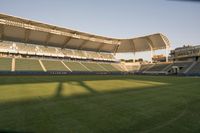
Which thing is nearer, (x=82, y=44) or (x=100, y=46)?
(x=82, y=44)

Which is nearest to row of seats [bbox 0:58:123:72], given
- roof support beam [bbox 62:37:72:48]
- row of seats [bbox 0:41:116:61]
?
row of seats [bbox 0:41:116:61]

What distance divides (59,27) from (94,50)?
21.6 meters

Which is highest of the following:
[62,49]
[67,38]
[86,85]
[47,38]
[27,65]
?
[67,38]

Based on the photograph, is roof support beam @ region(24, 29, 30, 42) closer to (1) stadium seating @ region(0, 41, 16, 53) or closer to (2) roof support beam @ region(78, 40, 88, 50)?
(1) stadium seating @ region(0, 41, 16, 53)

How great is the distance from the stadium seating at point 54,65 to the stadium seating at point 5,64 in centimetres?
840

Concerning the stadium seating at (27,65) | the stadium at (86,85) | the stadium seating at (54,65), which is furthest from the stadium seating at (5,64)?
the stadium seating at (54,65)

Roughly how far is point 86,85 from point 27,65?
1044 inches

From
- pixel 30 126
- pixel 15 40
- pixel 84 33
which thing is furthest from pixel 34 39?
pixel 30 126

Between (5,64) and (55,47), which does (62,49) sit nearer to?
(55,47)

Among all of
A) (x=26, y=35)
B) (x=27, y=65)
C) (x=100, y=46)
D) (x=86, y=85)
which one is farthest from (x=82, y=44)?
(x=86, y=85)

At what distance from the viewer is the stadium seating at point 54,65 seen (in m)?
41.3

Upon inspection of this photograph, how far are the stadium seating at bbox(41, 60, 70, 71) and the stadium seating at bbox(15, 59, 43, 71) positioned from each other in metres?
2.12

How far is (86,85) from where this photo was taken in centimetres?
1759

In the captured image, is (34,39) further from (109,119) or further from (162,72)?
(109,119)
